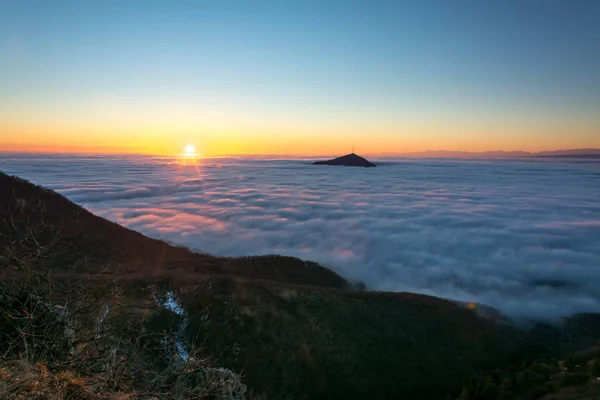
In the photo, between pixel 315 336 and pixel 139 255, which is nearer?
pixel 315 336

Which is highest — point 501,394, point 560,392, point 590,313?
point 560,392

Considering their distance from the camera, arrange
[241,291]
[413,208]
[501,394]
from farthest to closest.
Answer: [413,208] < [241,291] < [501,394]

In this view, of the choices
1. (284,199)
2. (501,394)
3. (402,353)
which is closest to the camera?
(501,394)

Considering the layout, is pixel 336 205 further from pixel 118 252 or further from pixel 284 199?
pixel 118 252

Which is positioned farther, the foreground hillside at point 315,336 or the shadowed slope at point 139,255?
the shadowed slope at point 139,255

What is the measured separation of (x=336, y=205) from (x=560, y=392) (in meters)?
53.4

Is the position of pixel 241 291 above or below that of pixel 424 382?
above

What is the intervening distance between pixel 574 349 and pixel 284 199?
56201 mm

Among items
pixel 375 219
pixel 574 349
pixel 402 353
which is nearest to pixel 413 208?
pixel 375 219

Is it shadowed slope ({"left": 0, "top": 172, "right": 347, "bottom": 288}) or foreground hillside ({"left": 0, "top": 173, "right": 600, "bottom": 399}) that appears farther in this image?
shadowed slope ({"left": 0, "top": 172, "right": 347, "bottom": 288})

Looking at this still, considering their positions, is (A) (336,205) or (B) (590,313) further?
(A) (336,205)

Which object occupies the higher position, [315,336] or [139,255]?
[139,255]

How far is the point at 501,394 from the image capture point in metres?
12.8

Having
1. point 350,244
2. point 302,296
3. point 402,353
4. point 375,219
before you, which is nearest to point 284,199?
point 375,219
